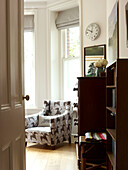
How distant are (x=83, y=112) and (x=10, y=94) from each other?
2159 mm

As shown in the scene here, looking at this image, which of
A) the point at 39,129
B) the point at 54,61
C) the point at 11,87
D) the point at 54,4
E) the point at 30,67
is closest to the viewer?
the point at 11,87

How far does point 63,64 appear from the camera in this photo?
583 cm

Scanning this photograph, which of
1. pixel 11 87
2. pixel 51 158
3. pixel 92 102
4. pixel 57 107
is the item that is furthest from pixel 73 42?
pixel 11 87

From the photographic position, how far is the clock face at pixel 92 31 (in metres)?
4.74

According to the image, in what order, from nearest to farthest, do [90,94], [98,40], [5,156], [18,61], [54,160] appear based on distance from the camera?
[5,156], [18,61], [90,94], [54,160], [98,40]

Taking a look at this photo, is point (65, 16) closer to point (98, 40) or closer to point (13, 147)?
point (98, 40)

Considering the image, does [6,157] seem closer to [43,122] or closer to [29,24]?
[43,122]

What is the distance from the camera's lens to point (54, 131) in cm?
464

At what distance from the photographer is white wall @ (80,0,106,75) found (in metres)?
4.68

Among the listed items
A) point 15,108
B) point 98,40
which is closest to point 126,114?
point 15,108

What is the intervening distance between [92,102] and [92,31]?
1.72 meters

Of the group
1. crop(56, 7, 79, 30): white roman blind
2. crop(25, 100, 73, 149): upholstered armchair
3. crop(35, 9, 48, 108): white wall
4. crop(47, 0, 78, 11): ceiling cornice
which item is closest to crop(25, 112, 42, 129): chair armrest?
crop(25, 100, 73, 149): upholstered armchair

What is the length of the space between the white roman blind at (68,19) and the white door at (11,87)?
3.61m

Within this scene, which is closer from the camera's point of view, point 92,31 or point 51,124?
point 51,124
